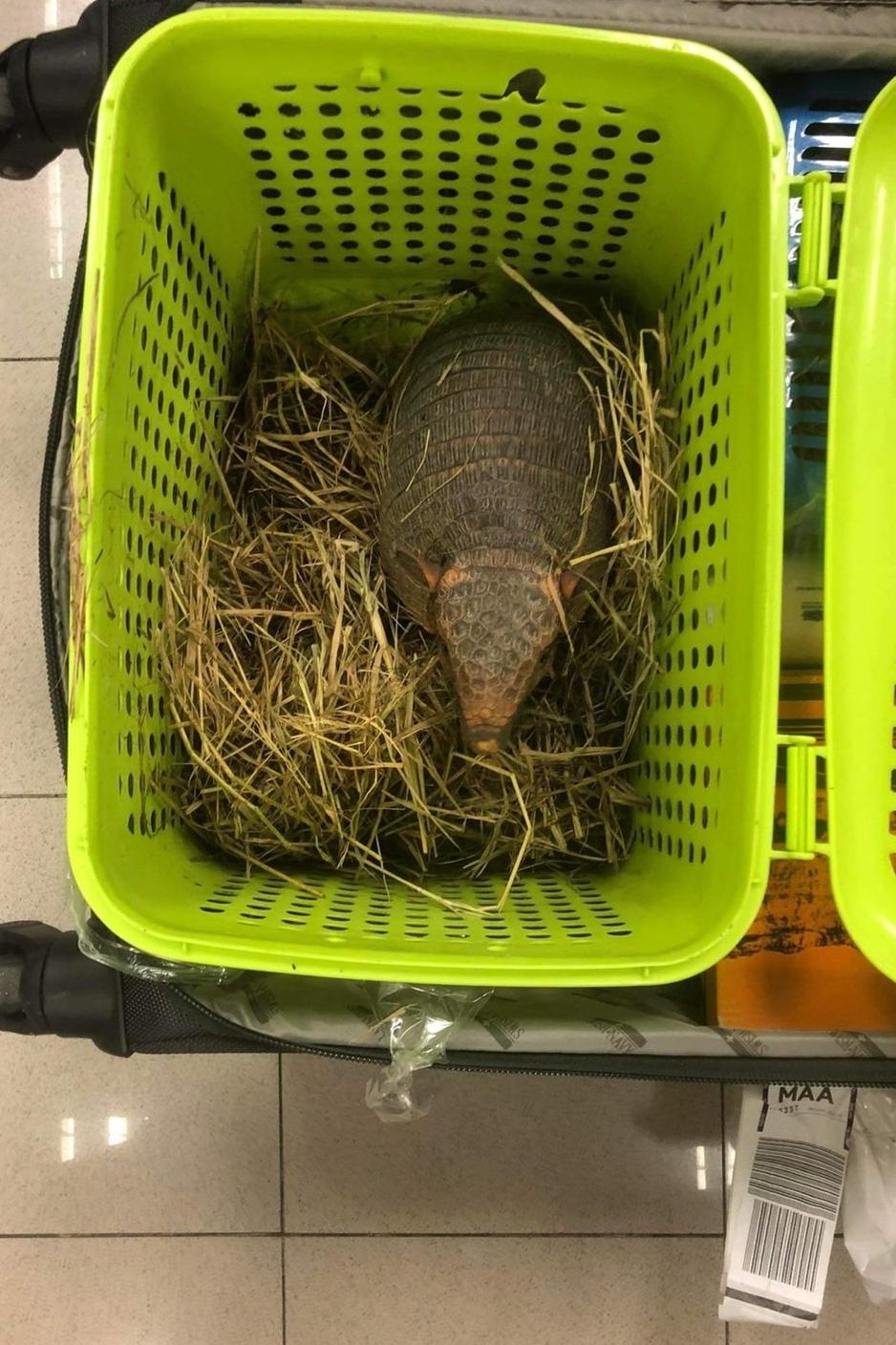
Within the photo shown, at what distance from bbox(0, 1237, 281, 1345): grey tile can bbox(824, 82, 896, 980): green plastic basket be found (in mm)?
862

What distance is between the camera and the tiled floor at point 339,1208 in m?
1.20

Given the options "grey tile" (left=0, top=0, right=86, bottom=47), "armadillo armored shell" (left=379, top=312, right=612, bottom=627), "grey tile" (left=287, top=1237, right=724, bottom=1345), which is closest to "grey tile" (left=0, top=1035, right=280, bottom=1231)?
"grey tile" (left=287, top=1237, right=724, bottom=1345)

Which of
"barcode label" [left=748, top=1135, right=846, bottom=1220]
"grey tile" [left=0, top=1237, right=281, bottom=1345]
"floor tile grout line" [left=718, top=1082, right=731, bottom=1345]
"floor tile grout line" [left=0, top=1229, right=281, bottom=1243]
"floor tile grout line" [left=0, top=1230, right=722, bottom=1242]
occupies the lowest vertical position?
"grey tile" [left=0, top=1237, right=281, bottom=1345]

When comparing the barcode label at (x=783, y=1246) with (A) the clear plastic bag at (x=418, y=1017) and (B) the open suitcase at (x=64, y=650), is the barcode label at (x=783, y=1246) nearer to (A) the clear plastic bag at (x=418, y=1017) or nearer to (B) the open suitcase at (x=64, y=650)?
(B) the open suitcase at (x=64, y=650)

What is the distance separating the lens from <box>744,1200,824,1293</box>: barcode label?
100 centimetres

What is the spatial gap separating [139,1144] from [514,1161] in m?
0.45

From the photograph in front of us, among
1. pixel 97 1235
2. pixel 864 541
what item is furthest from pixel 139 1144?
pixel 864 541

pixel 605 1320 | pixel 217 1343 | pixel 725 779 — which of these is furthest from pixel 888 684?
pixel 217 1343

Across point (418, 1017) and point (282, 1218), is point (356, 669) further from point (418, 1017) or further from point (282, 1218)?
point (282, 1218)

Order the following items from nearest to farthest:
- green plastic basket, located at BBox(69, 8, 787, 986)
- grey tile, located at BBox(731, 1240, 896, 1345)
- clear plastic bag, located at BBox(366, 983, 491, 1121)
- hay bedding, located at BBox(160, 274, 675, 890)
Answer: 1. green plastic basket, located at BBox(69, 8, 787, 986)
2. clear plastic bag, located at BBox(366, 983, 491, 1121)
3. hay bedding, located at BBox(160, 274, 675, 890)
4. grey tile, located at BBox(731, 1240, 896, 1345)

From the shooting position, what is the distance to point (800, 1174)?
1.00 metres

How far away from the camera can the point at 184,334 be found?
3.06 feet

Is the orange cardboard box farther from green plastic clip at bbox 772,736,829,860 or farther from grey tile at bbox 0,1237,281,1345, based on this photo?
grey tile at bbox 0,1237,281,1345

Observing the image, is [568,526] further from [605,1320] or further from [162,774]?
[605,1320]
